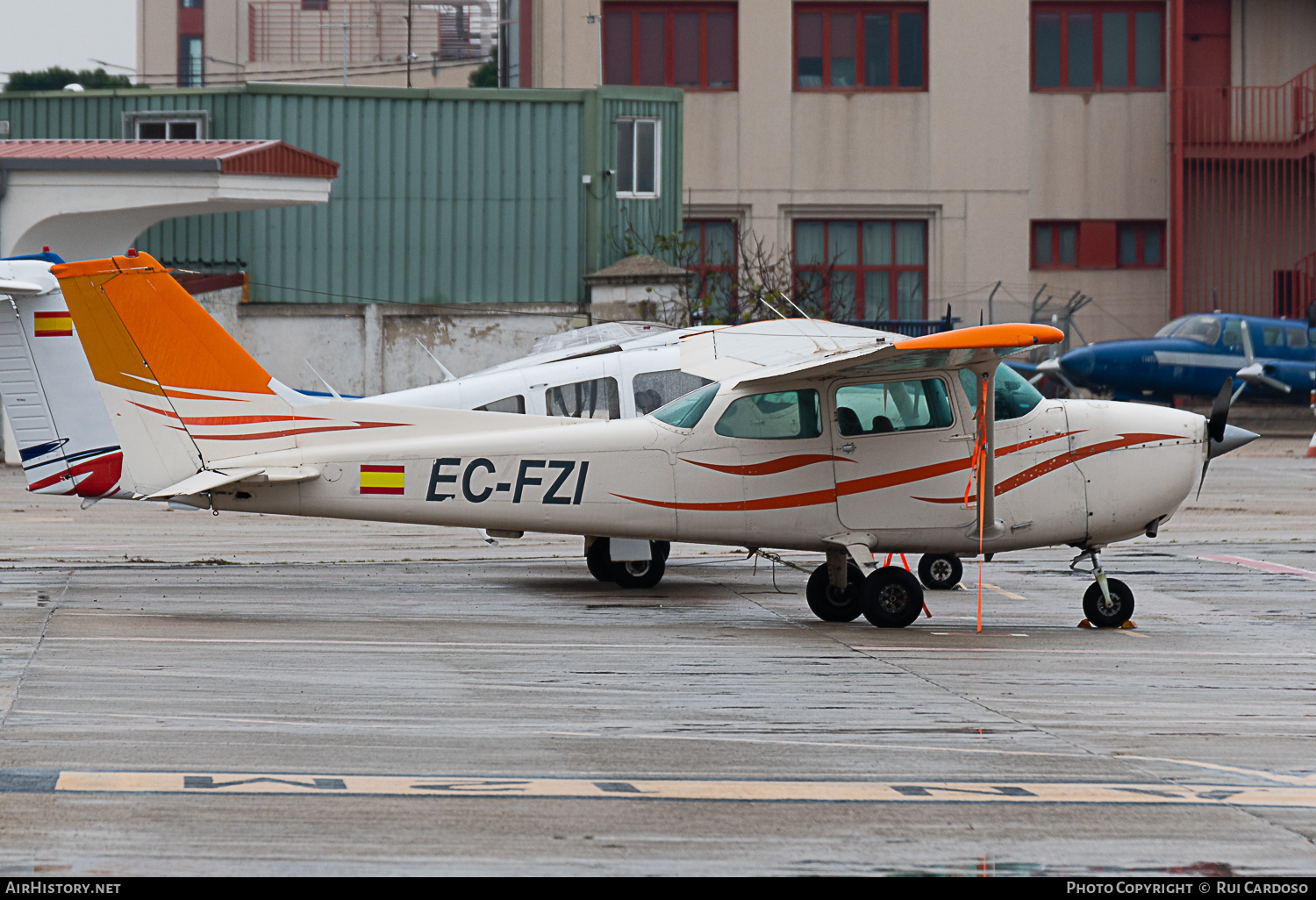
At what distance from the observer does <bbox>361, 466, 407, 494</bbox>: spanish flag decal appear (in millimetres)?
11445

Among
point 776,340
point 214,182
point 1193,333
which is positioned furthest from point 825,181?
point 776,340

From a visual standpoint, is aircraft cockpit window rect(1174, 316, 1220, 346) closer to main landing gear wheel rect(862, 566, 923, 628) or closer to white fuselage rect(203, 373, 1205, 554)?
white fuselage rect(203, 373, 1205, 554)

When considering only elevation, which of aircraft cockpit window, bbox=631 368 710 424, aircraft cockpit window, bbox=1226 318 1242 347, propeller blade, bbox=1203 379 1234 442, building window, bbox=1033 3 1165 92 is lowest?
propeller blade, bbox=1203 379 1234 442

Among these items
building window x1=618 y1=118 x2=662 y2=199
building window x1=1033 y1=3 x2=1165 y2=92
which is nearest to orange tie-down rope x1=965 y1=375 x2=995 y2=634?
building window x1=618 y1=118 x2=662 y2=199

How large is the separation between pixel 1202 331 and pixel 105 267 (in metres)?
28.4

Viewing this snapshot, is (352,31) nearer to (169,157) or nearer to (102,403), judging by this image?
(169,157)

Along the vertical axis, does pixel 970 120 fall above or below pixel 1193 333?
above

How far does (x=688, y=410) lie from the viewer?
11773 millimetres

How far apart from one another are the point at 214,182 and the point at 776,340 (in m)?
15.0

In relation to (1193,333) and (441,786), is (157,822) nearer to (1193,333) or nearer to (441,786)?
(441,786)

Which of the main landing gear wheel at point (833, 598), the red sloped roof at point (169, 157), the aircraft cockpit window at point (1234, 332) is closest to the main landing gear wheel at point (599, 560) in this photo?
the main landing gear wheel at point (833, 598)

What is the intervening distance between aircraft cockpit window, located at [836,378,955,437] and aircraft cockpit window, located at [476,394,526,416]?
376cm

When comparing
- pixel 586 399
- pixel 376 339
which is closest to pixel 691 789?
pixel 586 399

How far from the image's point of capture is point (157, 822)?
5.76 metres
